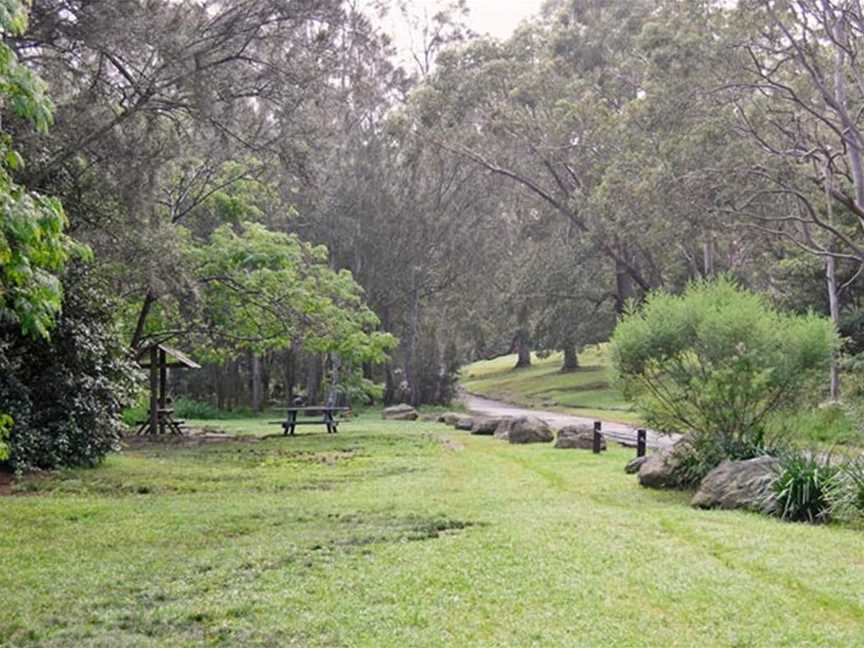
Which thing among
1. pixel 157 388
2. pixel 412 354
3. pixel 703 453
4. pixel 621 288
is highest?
pixel 621 288

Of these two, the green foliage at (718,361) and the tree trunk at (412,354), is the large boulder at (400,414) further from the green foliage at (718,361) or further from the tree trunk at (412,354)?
the green foliage at (718,361)

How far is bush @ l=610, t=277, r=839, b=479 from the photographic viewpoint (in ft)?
35.7

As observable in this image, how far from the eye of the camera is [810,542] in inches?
300

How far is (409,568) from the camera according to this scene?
6508mm

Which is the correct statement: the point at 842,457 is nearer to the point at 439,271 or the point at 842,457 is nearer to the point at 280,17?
the point at 280,17

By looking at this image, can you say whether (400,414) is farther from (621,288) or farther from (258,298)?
(621,288)

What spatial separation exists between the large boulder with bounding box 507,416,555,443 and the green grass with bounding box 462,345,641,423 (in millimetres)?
5326

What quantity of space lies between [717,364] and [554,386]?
32.8 metres

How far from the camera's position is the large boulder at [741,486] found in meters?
9.45

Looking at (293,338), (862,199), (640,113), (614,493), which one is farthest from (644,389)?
(640,113)

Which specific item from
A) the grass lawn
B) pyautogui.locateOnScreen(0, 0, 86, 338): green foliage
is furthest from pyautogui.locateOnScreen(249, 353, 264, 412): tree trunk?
pyautogui.locateOnScreen(0, 0, 86, 338): green foliage

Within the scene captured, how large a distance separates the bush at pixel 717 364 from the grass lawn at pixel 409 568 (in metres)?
1.31

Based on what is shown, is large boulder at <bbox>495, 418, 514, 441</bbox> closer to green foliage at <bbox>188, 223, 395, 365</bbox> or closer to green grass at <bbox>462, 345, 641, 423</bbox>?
green grass at <bbox>462, 345, 641, 423</bbox>

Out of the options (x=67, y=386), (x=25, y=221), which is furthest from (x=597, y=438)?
(x=25, y=221)
